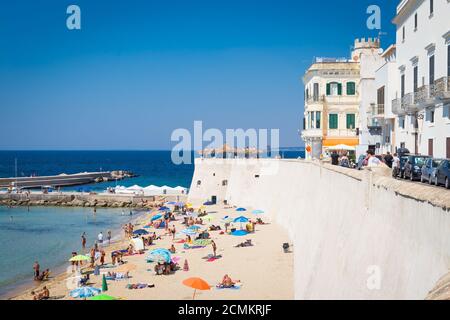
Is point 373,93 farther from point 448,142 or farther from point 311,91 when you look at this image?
point 448,142

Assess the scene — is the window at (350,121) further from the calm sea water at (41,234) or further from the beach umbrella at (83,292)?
the beach umbrella at (83,292)

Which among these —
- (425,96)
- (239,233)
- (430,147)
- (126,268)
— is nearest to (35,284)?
(126,268)

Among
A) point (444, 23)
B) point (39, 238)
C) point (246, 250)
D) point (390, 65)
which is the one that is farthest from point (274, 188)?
point (444, 23)

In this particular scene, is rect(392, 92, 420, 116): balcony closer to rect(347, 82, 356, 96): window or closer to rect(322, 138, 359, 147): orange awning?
rect(322, 138, 359, 147): orange awning

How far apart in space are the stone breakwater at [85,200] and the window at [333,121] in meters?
23.8

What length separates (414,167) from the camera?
15391 mm

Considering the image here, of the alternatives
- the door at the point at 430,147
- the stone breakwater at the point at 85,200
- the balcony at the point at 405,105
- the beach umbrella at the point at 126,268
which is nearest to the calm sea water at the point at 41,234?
the stone breakwater at the point at 85,200

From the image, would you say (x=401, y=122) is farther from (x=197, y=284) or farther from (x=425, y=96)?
(x=197, y=284)

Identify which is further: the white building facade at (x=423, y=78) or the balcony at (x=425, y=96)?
the balcony at (x=425, y=96)

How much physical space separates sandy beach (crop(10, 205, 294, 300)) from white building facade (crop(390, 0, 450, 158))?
9.35 m

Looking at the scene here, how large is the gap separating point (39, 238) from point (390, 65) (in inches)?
1259

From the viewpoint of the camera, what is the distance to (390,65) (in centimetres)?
2712

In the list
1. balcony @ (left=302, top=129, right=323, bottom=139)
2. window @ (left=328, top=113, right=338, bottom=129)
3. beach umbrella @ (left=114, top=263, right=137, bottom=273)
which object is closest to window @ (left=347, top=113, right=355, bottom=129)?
window @ (left=328, top=113, right=338, bottom=129)

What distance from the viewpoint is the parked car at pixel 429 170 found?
542 inches
